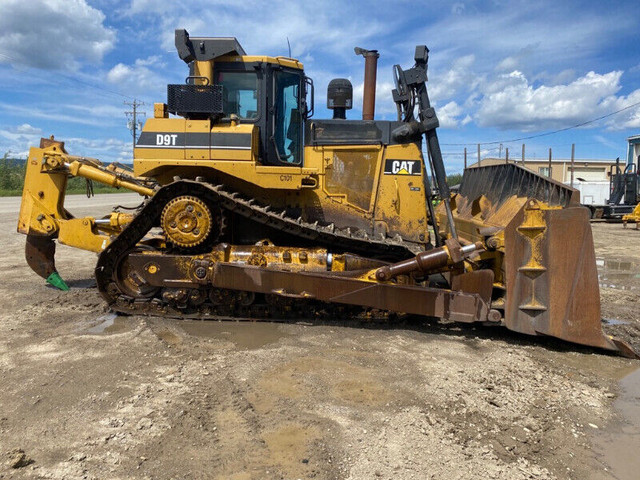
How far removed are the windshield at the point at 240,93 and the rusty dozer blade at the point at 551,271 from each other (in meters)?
3.24

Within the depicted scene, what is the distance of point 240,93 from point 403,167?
2.30m

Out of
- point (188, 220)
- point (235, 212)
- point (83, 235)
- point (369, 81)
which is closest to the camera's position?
point (188, 220)

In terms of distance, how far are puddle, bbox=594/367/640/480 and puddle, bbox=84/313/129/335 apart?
16.3 ft

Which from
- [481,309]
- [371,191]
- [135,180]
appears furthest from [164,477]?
[135,180]

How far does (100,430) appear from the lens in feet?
10.8

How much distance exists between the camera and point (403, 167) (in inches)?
237

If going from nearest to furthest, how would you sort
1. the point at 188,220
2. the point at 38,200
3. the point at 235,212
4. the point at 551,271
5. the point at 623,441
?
1. the point at 623,441
2. the point at 551,271
3. the point at 188,220
4. the point at 235,212
5. the point at 38,200

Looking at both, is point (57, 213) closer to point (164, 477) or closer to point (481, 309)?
point (164, 477)

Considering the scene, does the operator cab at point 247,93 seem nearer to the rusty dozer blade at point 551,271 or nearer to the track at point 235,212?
the track at point 235,212

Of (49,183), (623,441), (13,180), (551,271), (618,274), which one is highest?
(13,180)

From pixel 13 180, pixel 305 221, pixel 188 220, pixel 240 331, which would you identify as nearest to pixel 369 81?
pixel 305 221

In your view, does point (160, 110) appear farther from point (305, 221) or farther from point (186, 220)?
point (305, 221)

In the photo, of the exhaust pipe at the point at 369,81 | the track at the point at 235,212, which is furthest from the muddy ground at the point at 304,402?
the exhaust pipe at the point at 369,81

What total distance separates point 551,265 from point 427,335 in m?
1.60
